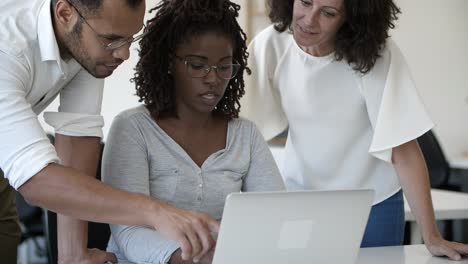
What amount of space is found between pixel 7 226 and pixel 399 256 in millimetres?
942

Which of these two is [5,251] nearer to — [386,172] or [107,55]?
→ [107,55]

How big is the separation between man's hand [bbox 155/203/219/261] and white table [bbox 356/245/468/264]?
622mm

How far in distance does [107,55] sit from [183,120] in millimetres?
410

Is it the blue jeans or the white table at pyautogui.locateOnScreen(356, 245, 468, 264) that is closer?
the white table at pyautogui.locateOnScreen(356, 245, 468, 264)

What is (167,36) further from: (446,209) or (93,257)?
(446,209)

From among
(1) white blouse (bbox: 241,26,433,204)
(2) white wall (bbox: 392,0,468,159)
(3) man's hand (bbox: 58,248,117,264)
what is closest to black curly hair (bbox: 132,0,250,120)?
(1) white blouse (bbox: 241,26,433,204)

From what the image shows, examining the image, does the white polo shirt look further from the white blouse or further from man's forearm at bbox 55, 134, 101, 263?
the white blouse

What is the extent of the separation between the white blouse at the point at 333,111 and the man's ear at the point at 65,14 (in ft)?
2.41

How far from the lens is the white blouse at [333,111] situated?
2.06 meters

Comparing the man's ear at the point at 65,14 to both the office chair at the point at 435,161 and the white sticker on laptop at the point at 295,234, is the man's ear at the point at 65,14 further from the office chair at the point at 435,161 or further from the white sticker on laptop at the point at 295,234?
the office chair at the point at 435,161

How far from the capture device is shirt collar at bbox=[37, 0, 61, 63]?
1564 mm

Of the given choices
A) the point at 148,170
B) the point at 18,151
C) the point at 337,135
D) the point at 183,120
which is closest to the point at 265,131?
the point at 337,135

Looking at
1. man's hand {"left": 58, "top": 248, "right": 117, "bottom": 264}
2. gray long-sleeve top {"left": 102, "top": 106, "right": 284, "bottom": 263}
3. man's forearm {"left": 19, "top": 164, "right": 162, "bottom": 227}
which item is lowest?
man's hand {"left": 58, "top": 248, "right": 117, "bottom": 264}

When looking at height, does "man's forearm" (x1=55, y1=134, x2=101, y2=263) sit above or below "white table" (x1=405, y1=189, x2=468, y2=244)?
above
